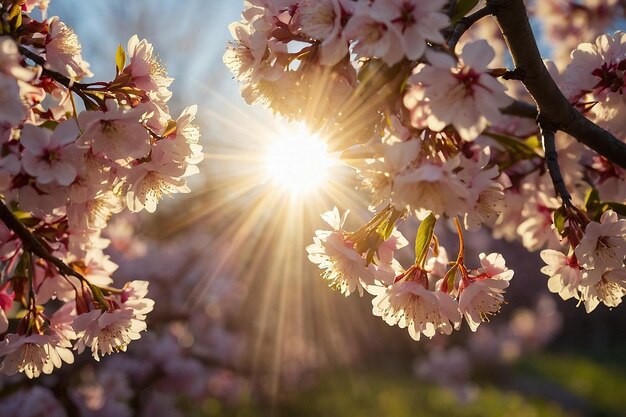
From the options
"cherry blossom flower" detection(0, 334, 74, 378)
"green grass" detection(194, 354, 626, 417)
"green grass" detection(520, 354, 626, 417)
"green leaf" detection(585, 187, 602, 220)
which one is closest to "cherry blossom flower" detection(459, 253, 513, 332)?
"green leaf" detection(585, 187, 602, 220)

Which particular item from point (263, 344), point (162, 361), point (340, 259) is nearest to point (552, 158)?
point (340, 259)

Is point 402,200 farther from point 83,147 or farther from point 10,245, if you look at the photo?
A: point 10,245

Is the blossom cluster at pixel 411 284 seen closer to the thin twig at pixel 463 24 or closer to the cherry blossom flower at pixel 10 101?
the thin twig at pixel 463 24

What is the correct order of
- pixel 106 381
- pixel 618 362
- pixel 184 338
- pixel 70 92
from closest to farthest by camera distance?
pixel 70 92, pixel 106 381, pixel 184 338, pixel 618 362

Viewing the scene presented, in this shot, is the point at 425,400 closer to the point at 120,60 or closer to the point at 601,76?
the point at 601,76

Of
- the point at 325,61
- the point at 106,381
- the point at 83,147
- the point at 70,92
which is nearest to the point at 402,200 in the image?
the point at 325,61
